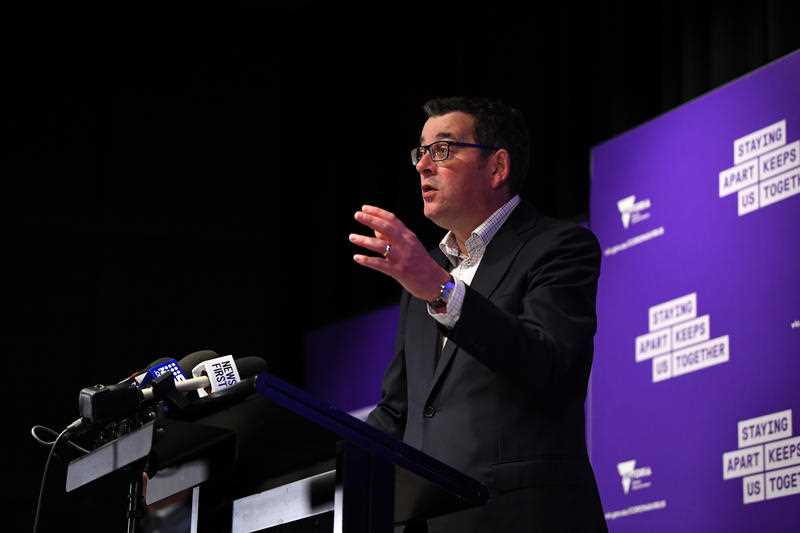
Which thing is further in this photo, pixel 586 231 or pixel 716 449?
pixel 716 449

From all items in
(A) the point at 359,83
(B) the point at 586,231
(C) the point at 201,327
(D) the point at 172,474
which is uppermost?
(A) the point at 359,83

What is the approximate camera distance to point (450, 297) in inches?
78.7

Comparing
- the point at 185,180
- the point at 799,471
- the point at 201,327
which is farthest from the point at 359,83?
the point at 799,471

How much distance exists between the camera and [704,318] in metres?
3.78

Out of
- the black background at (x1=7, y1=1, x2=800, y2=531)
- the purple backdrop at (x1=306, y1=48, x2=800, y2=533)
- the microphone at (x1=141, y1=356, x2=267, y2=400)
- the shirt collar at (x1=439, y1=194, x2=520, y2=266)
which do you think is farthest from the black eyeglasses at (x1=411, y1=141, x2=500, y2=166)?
the black background at (x1=7, y1=1, x2=800, y2=531)

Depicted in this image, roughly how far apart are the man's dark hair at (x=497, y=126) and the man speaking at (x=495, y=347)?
0.07 metres

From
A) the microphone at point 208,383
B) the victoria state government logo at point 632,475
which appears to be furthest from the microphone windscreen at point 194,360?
the victoria state government logo at point 632,475

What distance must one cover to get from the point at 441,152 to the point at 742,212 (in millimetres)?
1366

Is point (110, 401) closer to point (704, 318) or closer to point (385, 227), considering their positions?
point (385, 227)

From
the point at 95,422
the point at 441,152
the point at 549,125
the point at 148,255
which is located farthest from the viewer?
the point at 148,255

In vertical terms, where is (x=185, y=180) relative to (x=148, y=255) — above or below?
above

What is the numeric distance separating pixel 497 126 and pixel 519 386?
2.53 feet

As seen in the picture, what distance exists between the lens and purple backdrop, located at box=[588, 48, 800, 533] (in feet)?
11.5

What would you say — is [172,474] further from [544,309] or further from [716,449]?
[716,449]
